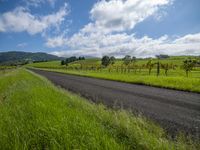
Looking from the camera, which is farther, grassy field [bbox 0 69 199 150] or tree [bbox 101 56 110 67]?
tree [bbox 101 56 110 67]

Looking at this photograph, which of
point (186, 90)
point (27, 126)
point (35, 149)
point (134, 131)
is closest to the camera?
point (35, 149)

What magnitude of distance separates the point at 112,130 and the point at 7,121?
3167mm

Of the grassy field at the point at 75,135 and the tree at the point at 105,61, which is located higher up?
the grassy field at the point at 75,135

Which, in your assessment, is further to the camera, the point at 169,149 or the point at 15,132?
the point at 15,132

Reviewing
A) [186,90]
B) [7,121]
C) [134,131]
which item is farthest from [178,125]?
[186,90]

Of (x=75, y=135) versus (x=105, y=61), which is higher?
(x=75, y=135)

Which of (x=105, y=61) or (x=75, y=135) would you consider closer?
(x=75, y=135)

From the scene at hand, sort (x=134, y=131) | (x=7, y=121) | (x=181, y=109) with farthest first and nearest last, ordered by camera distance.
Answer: (x=181, y=109), (x=7, y=121), (x=134, y=131)

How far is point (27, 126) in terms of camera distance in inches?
206

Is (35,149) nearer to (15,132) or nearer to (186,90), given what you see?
(15,132)

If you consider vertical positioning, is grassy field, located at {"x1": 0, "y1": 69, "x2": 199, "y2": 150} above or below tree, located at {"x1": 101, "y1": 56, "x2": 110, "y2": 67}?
above

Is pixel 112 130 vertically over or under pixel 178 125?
over

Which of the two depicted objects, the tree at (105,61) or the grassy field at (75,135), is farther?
the tree at (105,61)

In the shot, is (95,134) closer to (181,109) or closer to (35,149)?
(35,149)
